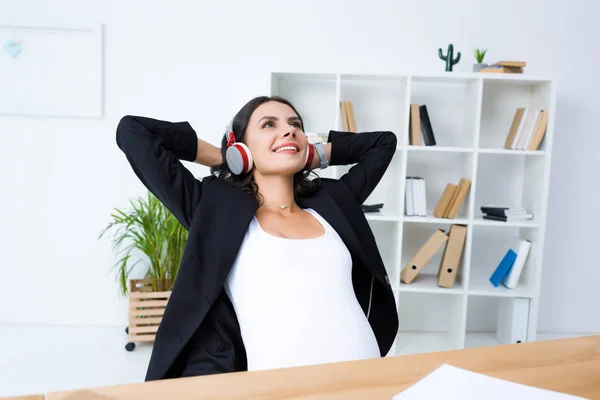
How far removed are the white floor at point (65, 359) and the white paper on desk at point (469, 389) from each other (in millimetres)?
2130

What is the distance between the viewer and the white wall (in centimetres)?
331

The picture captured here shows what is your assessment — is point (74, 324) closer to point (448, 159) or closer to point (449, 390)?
point (448, 159)

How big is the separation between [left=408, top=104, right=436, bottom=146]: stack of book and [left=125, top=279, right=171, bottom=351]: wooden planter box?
1727mm

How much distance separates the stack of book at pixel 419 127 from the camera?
122 inches

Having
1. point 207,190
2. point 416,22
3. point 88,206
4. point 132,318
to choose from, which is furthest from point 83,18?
point 207,190

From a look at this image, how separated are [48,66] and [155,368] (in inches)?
104

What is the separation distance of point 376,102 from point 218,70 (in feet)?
3.41

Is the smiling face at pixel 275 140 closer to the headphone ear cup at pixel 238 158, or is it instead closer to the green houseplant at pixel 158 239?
the headphone ear cup at pixel 238 158

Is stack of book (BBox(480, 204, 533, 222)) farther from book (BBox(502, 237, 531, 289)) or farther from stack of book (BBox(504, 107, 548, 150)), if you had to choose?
stack of book (BBox(504, 107, 548, 150))

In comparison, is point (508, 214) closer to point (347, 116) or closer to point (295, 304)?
point (347, 116)

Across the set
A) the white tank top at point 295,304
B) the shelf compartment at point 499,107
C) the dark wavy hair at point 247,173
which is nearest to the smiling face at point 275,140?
the dark wavy hair at point 247,173

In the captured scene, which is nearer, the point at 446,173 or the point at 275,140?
the point at 275,140

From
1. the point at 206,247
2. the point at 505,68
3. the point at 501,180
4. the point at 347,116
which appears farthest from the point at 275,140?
the point at 501,180

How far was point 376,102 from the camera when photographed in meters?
3.39
